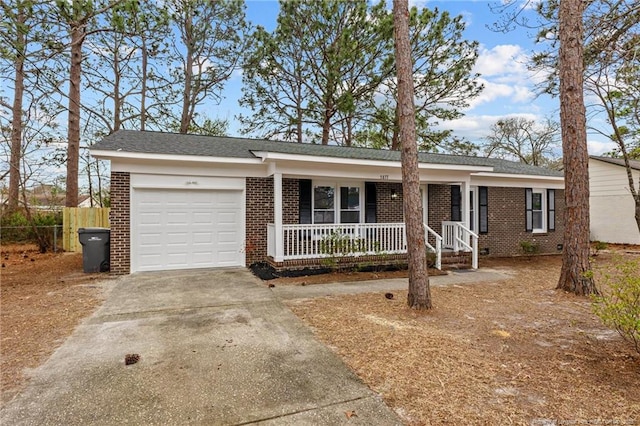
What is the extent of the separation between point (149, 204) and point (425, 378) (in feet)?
24.5

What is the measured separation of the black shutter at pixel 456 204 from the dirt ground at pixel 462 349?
14.6 ft

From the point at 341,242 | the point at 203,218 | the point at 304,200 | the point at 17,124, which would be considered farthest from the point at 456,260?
the point at 17,124

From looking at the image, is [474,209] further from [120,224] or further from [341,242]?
[120,224]

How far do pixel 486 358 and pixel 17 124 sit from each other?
45.1 ft

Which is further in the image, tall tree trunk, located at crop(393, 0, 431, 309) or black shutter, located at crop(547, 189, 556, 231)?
black shutter, located at crop(547, 189, 556, 231)

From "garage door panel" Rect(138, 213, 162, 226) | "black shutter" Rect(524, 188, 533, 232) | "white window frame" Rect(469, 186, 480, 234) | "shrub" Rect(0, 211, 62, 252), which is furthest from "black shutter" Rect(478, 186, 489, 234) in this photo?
"shrub" Rect(0, 211, 62, 252)

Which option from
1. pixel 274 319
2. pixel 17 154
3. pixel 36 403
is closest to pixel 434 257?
pixel 274 319

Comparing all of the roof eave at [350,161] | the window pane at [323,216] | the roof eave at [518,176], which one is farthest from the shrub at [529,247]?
the window pane at [323,216]

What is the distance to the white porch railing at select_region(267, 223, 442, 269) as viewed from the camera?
852 cm

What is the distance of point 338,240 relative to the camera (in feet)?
28.1

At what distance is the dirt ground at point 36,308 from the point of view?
11.5ft

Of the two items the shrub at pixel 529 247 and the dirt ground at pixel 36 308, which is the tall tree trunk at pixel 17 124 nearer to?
the dirt ground at pixel 36 308

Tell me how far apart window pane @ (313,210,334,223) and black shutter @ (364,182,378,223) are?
3.60 ft

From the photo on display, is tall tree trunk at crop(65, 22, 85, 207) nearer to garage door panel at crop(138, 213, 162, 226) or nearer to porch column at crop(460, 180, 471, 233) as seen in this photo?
garage door panel at crop(138, 213, 162, 226)
